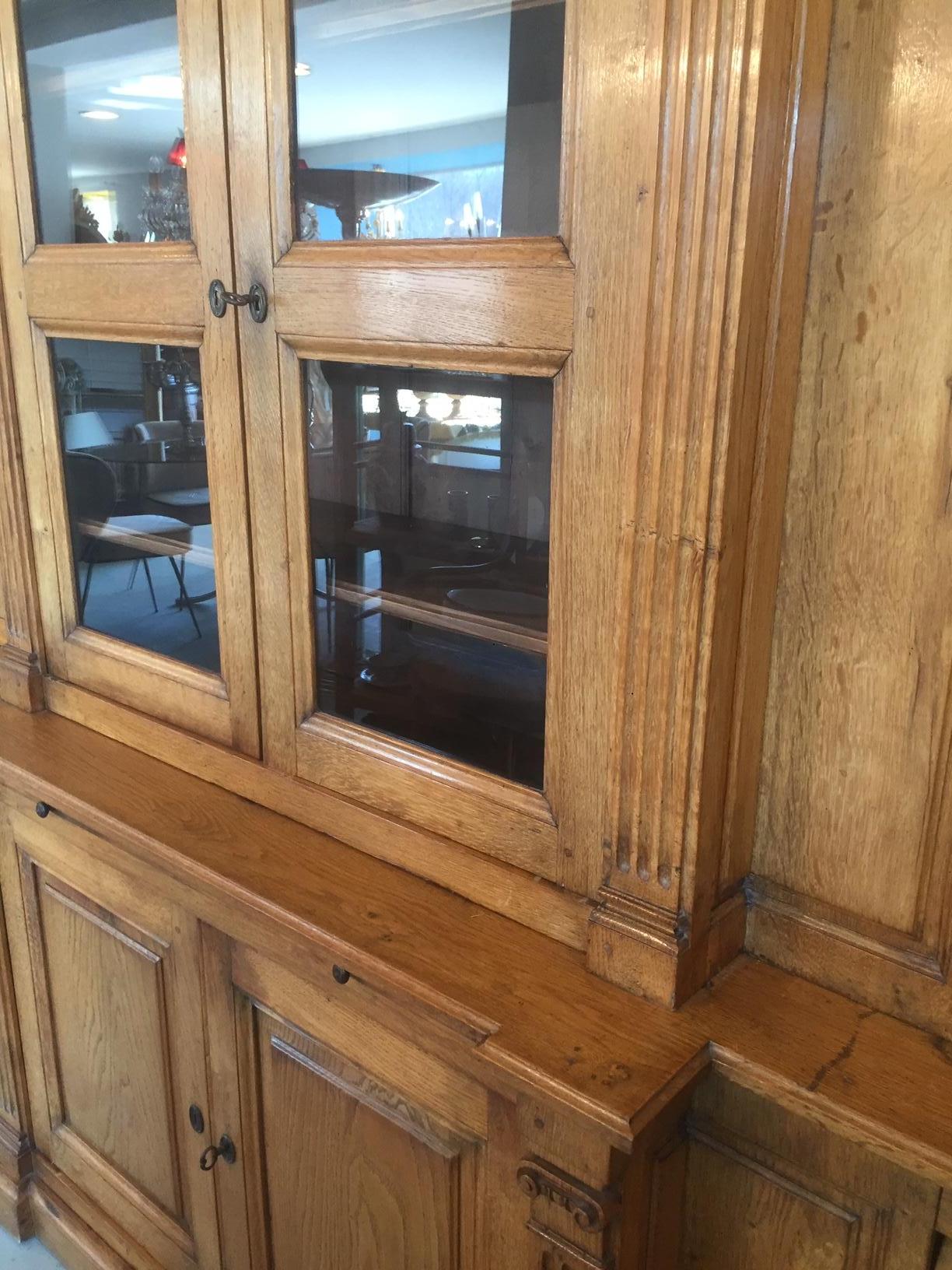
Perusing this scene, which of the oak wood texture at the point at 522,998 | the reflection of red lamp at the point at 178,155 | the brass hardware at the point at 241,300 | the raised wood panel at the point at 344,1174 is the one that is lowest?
the raised wood panel at the point at 344,1174

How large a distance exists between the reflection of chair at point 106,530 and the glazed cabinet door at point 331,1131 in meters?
→ 0.47

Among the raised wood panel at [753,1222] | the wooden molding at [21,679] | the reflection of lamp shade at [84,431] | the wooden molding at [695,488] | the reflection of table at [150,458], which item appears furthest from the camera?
the wooden molding at [21,679]

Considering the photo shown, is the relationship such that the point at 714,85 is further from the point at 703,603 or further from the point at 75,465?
the point at 75,465

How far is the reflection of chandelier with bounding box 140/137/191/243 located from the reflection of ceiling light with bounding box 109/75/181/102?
5 centimetres

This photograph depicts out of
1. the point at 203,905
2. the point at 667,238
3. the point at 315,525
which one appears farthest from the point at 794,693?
the point at 203,905

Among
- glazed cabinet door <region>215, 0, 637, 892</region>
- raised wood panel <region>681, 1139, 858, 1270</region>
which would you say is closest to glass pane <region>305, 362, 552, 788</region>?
glazed cabinet door <region>215, 0, 637, 892</region>

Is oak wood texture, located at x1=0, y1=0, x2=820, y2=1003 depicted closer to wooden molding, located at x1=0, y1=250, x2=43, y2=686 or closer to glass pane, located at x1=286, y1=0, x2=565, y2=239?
glass pane, located at x1=286, y1=0, x2=565, y2=239

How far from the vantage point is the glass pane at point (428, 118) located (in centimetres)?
81

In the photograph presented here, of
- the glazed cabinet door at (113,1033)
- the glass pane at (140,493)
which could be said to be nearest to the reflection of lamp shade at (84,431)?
the glass pane at (140,493)

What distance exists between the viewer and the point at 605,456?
803 millimetres

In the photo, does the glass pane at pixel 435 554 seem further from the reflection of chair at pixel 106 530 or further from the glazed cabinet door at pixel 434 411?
the reflection of chair at pixel 106 530

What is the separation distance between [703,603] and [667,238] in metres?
0.26

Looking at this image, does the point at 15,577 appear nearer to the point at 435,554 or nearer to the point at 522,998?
the point at 435,554

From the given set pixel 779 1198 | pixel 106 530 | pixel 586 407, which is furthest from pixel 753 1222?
pixel 106 530
